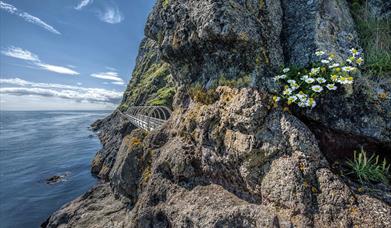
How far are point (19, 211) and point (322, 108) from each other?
80.7 ft

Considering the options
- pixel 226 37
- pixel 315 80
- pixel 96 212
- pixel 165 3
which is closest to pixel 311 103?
pixel 315 80

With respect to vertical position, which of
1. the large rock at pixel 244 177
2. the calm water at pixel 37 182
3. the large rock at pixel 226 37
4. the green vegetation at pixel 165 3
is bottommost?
the calm water at pixel 37 182

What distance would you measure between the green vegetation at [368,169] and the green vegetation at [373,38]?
212 centimetres

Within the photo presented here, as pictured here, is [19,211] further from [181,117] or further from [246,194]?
[246,194]

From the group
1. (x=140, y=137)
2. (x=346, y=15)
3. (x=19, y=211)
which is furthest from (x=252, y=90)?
(x=19, y=211)

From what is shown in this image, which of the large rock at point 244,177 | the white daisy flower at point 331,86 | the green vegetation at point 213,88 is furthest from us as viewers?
the green vegetation at point 213,88

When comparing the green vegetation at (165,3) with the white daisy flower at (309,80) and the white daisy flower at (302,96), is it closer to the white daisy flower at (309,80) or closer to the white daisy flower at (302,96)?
the white daisy flower at (309,80)

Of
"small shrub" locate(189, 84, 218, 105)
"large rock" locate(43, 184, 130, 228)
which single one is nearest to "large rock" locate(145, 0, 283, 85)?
"small shrub" locate(189, 84, 218, 105)

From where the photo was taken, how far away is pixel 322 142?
5145mm

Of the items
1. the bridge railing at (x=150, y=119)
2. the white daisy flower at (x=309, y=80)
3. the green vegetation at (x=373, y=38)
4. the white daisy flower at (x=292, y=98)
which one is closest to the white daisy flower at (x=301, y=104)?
the white daisy flower at (x=292, y=98)

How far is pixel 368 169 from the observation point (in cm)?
451

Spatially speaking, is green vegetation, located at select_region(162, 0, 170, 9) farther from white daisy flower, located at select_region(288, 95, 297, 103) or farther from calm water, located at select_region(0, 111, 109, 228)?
calm water, located at select_region(0, 111, 109, 228)

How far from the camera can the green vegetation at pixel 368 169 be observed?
4441 mm

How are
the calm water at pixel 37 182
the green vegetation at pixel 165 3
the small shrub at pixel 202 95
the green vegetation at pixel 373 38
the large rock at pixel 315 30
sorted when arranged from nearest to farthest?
the green vegetation at pixel 373 38
the large rock at pixel 315 30
the small shrub at pixel 202 95
the green vegetation at pixel 165 3
the calm water at pixel 37 182
